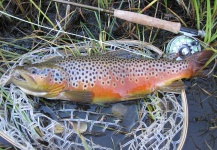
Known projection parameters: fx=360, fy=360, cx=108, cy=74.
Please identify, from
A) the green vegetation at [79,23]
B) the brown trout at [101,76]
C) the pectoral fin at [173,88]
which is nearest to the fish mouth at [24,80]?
the brown trout at [101,76]

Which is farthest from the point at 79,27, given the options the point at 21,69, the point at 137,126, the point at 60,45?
the point at 137,126

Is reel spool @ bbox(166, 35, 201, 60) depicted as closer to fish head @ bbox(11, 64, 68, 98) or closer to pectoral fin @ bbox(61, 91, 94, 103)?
pectoral fin @ bbox(61, 91, 94, 103)

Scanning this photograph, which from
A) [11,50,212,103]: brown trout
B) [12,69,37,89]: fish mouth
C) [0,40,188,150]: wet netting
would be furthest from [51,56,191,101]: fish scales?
[12,69,37,89]: fish mouth

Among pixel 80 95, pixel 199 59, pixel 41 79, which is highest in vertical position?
pixel 199 59

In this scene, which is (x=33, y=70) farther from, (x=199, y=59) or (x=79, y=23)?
(x=199, y=59)

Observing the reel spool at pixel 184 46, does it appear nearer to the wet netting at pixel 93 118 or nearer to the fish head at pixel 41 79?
the wet netting at pixel 93 118

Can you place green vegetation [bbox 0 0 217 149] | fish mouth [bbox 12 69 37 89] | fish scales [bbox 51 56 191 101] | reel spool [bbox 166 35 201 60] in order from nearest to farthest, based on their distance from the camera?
1. fish mouth [bbox 12 69 37 89]
2. fish scales [bbox 51 56 191 101]
3. reel spool [bbox 166 35 201 60]
4. green vegetation [bbox 0 0 217 149]

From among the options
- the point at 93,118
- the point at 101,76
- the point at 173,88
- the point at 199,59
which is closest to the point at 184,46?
the point at 199,59

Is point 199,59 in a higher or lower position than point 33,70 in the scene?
higher

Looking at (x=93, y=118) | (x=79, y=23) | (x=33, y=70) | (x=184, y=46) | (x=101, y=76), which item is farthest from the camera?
(x=79, y=23)
